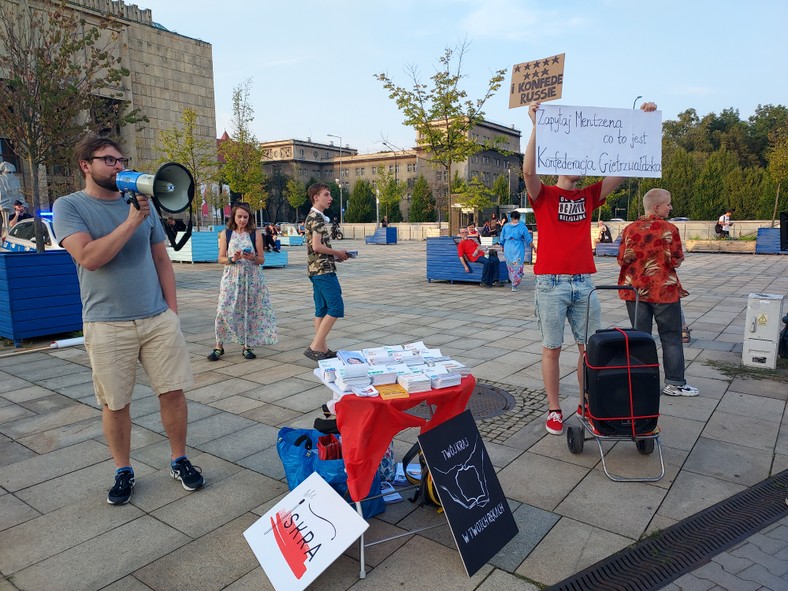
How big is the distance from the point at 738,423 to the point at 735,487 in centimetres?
116

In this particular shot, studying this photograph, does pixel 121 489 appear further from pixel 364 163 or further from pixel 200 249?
pixel 364 163

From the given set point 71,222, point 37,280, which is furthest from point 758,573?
point 37,280

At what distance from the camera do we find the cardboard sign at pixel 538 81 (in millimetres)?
4637

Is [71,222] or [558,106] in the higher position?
[558,106]

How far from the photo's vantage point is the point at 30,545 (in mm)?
2650

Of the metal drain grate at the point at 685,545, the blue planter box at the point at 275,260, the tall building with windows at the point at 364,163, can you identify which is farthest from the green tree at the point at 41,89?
the tall building with windows at the point at 364,163

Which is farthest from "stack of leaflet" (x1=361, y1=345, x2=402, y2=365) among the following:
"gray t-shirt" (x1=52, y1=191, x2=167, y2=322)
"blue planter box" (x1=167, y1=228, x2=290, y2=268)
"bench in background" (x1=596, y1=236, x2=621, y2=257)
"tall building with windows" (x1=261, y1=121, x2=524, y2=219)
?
"tall building with windows" (x1=261, y1=121, x2=524, y2=219)

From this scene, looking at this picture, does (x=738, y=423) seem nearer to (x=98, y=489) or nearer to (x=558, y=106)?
(x=558, y=106)

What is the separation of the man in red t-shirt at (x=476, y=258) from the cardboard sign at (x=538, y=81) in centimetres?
761

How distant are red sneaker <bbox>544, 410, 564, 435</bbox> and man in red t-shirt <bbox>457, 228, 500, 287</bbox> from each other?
28.8 ft

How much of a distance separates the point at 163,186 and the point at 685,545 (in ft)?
10.4

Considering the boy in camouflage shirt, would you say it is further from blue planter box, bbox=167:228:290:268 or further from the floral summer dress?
blue planter box, bbox=167:228:290:268

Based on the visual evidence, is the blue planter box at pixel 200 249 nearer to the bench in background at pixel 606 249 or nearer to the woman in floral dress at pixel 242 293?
the woman in floral dress at pixel 242 293

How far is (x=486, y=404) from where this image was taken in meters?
4.57
